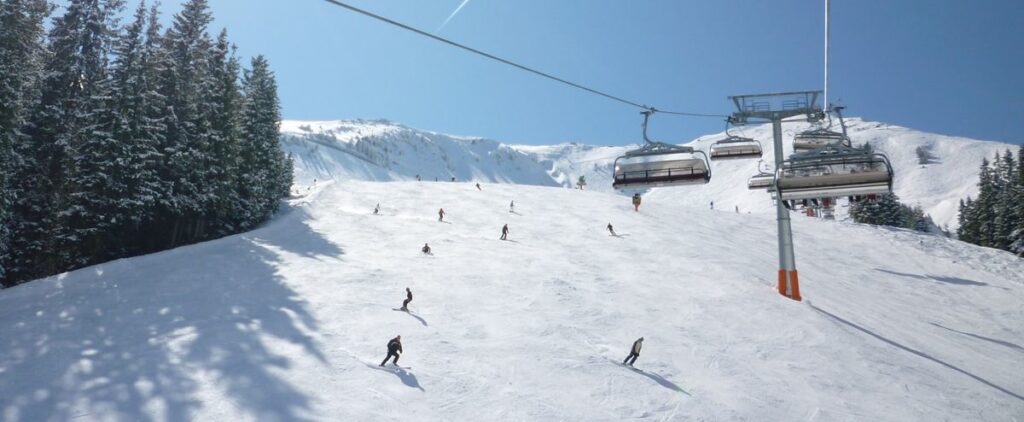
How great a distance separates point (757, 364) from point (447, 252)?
1624cm

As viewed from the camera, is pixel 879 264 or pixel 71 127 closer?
pixel 71 127

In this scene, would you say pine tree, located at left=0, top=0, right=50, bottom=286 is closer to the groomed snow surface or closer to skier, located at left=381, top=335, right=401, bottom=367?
the groomed snow surface

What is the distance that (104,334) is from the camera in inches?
604

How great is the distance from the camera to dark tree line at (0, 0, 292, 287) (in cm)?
2252

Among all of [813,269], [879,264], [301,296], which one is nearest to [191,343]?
[301,296]

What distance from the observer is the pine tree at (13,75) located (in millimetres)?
19922

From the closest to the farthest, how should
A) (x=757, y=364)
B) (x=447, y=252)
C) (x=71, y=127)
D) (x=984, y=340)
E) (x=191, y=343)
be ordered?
(x=191, y=343) → (x=757, y=364) → (x=984, y=340) → (x=71, y=127) → (x=447, y=252)

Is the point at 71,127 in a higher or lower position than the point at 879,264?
higher

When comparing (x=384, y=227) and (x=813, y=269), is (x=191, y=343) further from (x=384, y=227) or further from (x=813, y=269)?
(x=813, y=269)

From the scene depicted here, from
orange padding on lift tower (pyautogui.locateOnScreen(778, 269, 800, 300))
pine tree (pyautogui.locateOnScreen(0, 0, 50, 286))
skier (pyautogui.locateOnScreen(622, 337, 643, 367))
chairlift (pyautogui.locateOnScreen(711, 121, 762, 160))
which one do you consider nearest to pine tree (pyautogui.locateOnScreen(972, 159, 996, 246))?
orange padding on lift tower (pyautogui.locateOnScreen(778, 269, 800, 300))

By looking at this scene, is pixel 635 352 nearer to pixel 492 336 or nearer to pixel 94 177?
pixel 492 336

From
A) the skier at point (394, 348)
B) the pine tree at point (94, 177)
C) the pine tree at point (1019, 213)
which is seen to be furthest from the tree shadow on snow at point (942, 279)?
the pine tree at point (94, 177)

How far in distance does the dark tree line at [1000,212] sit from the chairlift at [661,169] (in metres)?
50.6

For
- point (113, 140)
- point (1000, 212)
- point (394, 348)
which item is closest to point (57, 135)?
point (113, 140)
